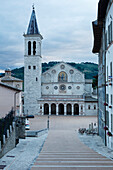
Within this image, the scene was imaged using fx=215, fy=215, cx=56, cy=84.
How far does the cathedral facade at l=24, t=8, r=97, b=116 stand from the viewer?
5816 cm

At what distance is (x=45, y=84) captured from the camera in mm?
60500

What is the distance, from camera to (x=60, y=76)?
6016cm

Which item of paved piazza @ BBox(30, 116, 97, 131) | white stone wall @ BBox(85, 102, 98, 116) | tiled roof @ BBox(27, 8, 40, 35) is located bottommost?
paved piazza @ BBox(30, 116, 97, 131)

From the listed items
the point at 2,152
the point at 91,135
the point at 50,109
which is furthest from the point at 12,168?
the point at 50,109

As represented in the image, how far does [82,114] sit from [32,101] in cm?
1385

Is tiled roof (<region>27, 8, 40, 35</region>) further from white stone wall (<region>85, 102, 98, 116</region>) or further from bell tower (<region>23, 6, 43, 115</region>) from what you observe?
white stone wall (<region>85, 102, 98, 116</region>)

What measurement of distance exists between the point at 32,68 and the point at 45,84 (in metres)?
5.75

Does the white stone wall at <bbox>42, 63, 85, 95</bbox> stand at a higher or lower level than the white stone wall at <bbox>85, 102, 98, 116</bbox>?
higher

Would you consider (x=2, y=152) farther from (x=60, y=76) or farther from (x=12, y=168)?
(x=60, y=76)

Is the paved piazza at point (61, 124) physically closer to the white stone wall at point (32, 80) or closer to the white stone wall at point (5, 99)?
the white stone wall at point (32, 80)

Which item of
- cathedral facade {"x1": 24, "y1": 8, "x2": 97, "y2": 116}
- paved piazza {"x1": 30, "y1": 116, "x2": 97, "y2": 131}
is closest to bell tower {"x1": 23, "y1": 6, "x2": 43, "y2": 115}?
cathedral facade {"x1": 24, "y1": 8, "x2": 97, "y2": 116}

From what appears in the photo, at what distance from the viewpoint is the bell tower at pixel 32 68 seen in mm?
58344

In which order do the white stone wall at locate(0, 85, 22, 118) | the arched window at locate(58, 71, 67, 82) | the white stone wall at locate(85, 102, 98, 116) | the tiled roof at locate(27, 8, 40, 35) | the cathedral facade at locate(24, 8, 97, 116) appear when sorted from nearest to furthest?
the white stone wall at locate(0, 85, 22, 118)
the white stone wall at locate(85, 102, 98, 116)
the cathedral facade at locate(24, 8, 97, 116)
the tiled roof at locate(27, 8, 40, 35)
the arched window at locate(58, 71, 67, 82)

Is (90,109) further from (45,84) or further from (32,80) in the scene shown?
(32,80)
